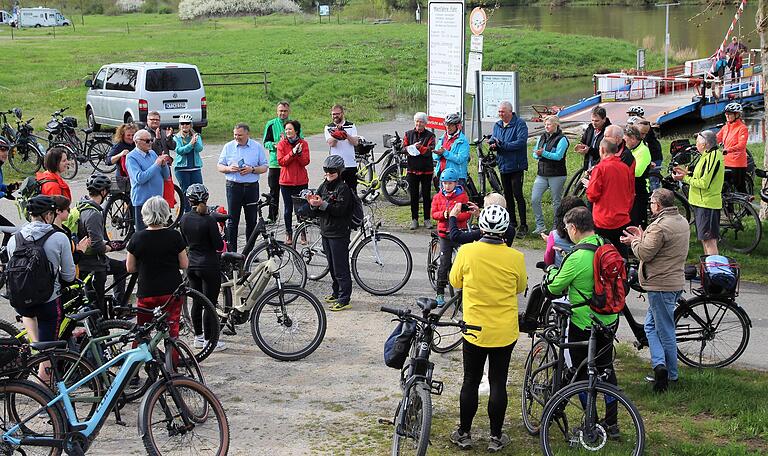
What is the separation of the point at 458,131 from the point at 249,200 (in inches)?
117

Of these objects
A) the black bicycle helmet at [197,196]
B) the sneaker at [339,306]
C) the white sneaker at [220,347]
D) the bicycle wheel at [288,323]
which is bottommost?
the white sneaker at [220,347]

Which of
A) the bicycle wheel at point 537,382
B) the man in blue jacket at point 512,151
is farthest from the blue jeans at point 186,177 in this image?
the bicycle wheel at point 537,382

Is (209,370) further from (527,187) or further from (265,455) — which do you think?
(527,187)

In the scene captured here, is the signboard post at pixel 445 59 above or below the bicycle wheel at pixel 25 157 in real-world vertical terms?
above

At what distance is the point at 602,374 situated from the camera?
246 inches

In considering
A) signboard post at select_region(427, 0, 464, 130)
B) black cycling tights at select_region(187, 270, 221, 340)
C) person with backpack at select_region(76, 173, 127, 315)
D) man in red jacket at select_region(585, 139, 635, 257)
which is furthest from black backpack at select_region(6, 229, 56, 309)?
signboard post at select_region(427, 0, 464, 130)

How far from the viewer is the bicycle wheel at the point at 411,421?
6035mm

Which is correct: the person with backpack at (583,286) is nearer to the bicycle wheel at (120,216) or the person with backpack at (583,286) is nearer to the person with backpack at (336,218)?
the person with backpack at (336,218)

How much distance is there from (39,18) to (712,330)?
77.4m

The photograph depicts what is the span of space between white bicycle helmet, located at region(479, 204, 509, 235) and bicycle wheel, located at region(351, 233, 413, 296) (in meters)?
4.44

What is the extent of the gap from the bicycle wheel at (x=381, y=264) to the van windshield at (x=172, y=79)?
1328 centimetres

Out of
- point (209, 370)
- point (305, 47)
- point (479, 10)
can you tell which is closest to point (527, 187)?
point (479, 10)

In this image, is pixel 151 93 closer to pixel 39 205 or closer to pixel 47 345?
pixel 39 205

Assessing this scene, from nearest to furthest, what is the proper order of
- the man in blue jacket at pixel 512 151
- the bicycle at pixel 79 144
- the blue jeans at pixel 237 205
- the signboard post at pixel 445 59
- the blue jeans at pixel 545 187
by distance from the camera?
the blue jeans at pixel 237 205
the blue jeans at pixel 545 187
the man in blue jacket at pixel 512 151
the signboard post at pixel 445 59
the bicycle at pixel 79 144
